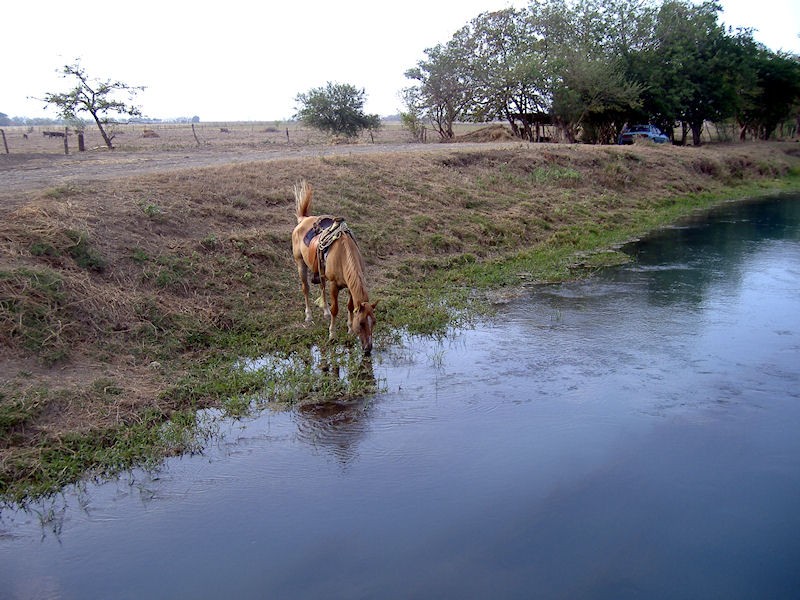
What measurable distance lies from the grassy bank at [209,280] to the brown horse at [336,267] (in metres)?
0.43

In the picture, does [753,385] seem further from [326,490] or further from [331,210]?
[331,210]

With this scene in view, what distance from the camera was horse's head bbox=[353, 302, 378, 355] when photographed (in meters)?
8.26

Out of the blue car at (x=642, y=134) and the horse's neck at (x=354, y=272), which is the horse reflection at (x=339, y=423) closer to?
the horse's neck at (x=354, y=272)

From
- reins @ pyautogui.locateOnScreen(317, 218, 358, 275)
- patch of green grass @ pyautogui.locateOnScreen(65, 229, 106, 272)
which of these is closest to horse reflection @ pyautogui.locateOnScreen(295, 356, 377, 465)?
reins @ pyautogui.locateOnScreen(317, 218, 358, 275)

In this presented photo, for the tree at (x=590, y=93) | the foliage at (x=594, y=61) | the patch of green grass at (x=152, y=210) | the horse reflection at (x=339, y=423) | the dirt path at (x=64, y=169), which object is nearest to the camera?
the horse reflection at (x=339, y=423)

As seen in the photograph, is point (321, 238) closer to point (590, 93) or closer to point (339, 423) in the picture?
point (339, 423)

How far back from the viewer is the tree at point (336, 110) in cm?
3428

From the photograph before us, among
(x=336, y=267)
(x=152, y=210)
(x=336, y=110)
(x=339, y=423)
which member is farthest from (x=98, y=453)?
(x=336, y=110)

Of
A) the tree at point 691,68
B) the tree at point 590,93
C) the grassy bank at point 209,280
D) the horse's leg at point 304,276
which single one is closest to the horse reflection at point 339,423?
the grassy bank at point 209,280

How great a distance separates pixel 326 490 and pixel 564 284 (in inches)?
315

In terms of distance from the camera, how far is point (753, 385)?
25.3 feet

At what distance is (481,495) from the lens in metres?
5.68

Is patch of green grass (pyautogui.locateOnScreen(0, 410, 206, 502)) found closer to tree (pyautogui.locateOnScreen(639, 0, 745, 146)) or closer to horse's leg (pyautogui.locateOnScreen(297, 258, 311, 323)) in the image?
horse's leg (pyautogui.locateOnScreen(297, 258, 311, 323))

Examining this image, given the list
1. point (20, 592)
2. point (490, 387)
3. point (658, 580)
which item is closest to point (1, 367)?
point (20, 592)
